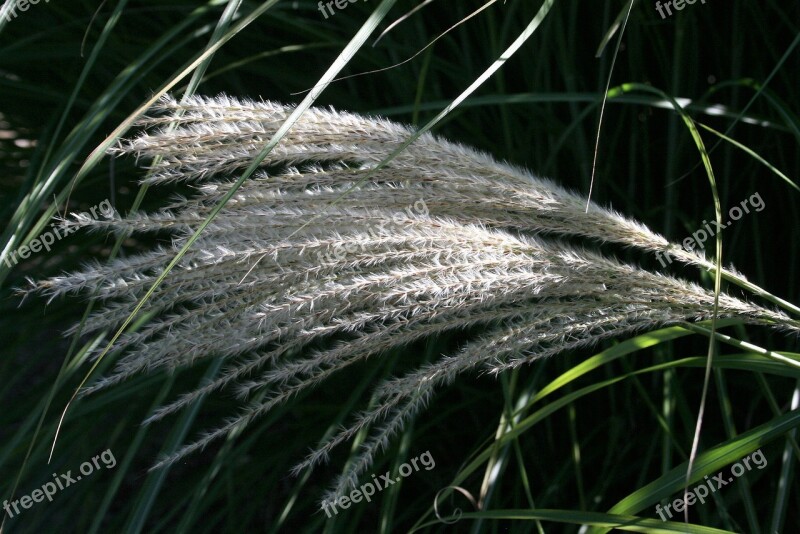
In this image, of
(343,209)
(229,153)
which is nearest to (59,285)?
(229,153)

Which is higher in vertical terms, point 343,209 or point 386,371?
point 343,209

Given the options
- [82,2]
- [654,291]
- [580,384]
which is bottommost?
[580,384]

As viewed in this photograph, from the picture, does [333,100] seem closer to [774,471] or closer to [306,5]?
[306,5]

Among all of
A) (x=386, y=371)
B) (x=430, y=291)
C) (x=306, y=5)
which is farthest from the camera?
(x=306, y=5)

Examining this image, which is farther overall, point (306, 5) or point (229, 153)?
point (306, 5)

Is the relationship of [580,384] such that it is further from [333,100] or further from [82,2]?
[82,2]

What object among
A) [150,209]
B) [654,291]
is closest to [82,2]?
[150,209]

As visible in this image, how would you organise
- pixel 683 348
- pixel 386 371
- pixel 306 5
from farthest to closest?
pixel 683 348 < pixel 306 5 < pixel 386 371
